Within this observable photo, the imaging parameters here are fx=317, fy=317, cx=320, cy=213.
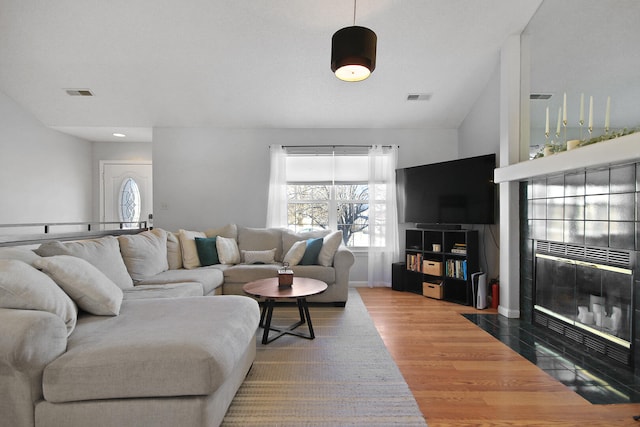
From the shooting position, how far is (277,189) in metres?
4.70

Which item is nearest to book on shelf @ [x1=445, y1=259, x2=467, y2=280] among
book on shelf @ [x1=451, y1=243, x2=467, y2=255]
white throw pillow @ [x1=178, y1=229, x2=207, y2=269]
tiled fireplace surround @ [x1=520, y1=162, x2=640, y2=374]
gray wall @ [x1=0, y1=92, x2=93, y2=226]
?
book on shelf @ [x1=451, y1=243, x2=467, y2=255]

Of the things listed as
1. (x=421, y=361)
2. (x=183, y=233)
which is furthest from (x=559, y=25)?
(x=183, y=233)

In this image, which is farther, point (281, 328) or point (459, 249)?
point (459, 249)

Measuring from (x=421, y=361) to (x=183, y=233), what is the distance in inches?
123

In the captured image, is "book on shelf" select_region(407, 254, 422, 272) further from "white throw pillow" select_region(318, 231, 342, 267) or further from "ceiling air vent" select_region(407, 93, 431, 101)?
"ceiling air vent" select_region(407, 93, 431, 101)

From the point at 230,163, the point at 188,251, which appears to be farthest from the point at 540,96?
the point at 188,251

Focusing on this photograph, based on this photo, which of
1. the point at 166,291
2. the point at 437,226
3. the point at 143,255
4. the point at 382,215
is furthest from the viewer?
the point at 382,215

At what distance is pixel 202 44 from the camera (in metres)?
3.35

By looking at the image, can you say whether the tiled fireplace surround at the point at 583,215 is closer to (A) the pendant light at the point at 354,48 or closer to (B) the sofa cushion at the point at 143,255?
(A) the pendant light at the point at 354,48

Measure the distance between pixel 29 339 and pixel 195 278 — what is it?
6.16 feet

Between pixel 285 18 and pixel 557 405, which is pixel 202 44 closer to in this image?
pixel 285 18

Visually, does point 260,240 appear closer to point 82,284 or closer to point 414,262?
point 414,262

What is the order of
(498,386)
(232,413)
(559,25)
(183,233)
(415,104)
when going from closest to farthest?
(232,413)
(498,386)
(559,25)
(183,233)
(415,104)

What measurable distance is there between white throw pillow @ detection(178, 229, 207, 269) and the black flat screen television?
2.91m
